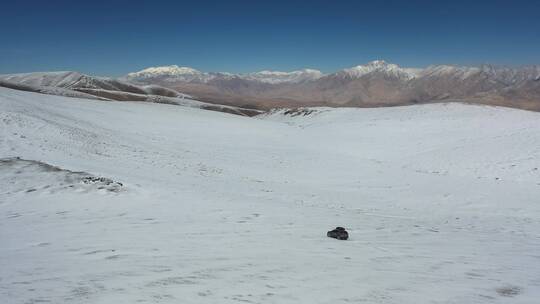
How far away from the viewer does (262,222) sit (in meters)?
11.7

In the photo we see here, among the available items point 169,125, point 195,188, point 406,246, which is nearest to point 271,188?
point 195,188

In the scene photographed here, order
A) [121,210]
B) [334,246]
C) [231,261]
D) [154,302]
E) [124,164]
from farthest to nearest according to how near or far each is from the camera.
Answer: [124,164] → [121,210] → [334,246] → [231,261] → [154,302]

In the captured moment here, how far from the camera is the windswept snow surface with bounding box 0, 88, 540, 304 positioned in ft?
20.2

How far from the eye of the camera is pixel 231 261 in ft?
24.6

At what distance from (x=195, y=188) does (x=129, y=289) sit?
11.3 m

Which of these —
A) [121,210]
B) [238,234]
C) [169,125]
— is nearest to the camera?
[238,234]

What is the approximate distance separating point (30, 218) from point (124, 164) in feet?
32.6

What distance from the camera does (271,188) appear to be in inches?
762

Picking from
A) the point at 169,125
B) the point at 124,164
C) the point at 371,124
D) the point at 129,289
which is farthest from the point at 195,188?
the point at 371,124

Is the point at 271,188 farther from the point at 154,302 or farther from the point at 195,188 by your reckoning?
the point at 154,302

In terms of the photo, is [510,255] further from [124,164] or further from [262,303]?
[124,164]

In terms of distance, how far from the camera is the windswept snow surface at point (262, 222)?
6152 millimetres

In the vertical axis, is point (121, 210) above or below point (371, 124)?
below

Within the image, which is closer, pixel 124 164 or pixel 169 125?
Result: pixel 124 164
